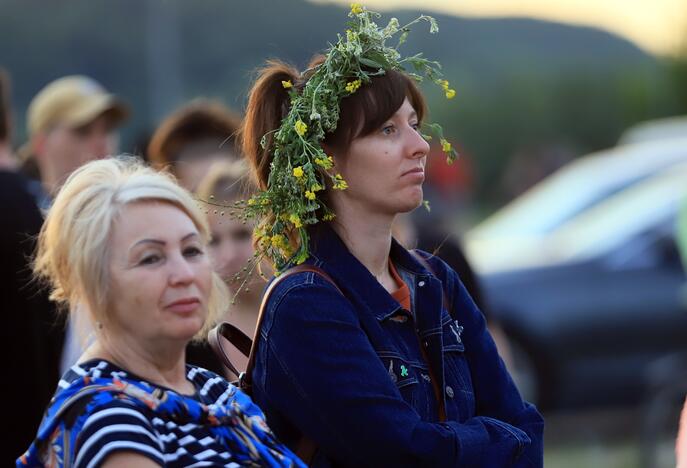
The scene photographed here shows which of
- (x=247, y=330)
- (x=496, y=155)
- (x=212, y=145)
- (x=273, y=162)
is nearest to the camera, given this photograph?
(x=273, y=162)

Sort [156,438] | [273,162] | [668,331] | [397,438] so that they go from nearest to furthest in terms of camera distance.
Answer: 1. [156,438]
2. [397,438]
3. [273,162]
4. [668,331]

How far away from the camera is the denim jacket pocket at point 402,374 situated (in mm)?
3553

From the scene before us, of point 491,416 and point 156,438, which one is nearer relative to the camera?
point 156,438

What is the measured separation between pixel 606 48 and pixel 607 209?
9465cm

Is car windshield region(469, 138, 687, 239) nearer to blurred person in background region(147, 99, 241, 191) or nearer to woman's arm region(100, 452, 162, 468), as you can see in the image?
blurred person in background region(147, 99, 241, 191)

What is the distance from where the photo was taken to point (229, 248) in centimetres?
534

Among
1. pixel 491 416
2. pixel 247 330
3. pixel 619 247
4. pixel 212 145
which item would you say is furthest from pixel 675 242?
pixel 491 416

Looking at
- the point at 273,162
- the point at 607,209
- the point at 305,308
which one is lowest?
the point at 607,209

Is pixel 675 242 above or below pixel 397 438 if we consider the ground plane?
below

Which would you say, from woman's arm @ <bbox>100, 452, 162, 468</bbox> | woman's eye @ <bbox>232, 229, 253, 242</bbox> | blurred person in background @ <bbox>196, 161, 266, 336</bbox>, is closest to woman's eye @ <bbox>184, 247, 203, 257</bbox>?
woman's arm @ <bbox>100, 452, 162, 468</bbox>

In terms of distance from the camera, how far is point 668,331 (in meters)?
10.7

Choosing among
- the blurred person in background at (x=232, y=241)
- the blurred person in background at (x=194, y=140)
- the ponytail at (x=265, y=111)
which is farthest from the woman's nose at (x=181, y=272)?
the blurred person in background at (x=194, y=140)

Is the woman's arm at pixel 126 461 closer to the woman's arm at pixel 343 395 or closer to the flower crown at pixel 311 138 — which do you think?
the woman's arm at pixel 343 395

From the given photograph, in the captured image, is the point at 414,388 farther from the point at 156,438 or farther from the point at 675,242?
the point at 675,242
